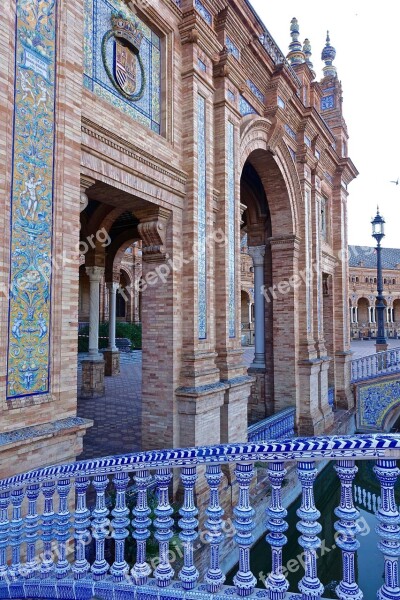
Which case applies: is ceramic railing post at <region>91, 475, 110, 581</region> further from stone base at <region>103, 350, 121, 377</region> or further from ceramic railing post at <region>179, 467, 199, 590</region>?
stone base at <region>103, 350, 121, 377</region>

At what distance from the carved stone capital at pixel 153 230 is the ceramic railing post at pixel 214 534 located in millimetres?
4006

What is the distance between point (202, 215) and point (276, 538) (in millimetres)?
4965

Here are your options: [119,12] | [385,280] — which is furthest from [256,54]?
[385,280]

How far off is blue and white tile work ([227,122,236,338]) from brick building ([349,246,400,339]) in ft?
128

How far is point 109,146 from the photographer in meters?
4.76

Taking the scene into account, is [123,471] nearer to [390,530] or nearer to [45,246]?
[390,530]

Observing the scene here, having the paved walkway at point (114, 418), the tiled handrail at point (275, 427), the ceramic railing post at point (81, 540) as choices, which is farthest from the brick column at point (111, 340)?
the ceramic railing post at point (81, 540)

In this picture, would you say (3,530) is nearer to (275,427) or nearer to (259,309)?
(275,427)

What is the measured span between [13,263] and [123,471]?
6.78 feet

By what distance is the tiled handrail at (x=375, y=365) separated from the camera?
13.5 metres

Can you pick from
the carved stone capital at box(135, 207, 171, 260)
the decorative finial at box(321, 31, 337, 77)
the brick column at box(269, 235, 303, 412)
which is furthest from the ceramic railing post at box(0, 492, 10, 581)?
the decorative finial at box(321, 31, 337, 77)

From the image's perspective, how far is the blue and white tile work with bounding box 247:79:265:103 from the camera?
8.21 meters

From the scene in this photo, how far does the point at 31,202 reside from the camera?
3623 mm

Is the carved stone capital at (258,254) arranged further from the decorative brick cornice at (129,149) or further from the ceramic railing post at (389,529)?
the ceramic railing post at (389,529)
